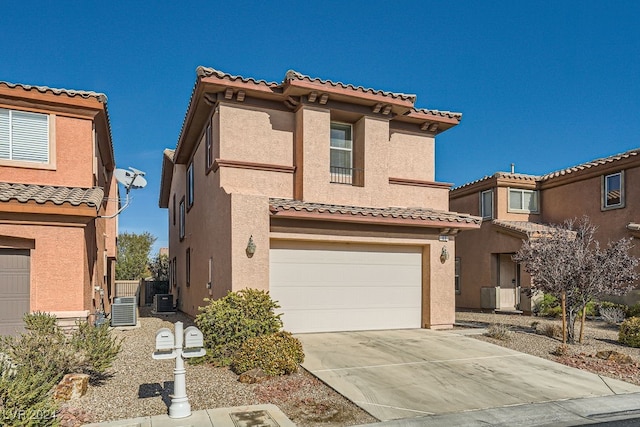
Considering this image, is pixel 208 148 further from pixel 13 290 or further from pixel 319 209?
pixel 13 290

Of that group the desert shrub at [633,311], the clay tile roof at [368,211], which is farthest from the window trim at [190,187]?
the desert shrub at [633,311]

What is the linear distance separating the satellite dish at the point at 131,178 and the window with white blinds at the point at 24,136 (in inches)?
72.9

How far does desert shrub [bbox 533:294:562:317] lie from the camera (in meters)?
17.5

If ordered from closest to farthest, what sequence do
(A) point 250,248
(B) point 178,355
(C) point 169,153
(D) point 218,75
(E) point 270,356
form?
(B) point 178,355
(E) point 270,356
(A) point 250,248
(D) point 218,75
(C) point 169,153

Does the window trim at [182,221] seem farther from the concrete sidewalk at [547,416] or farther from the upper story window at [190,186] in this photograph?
the concrete sidewalk at [547,416]

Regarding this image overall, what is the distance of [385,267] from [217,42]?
8936 mm

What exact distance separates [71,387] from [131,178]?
5691mm

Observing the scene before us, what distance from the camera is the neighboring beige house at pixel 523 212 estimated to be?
19.2 meters

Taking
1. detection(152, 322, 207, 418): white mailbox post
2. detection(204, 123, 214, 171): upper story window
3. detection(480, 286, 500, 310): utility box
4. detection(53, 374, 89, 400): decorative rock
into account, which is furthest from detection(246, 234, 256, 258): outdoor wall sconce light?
detection(480, 286, 500, 310): utility box

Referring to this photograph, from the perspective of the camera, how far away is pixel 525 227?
20.1 metres

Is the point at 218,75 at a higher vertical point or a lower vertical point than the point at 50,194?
higher

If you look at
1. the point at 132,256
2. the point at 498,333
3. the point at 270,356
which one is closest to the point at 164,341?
the point at 270,356

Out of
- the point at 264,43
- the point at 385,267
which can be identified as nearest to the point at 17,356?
the point at 385,267

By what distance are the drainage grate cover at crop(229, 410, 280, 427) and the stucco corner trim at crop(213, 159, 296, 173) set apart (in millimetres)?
7780
